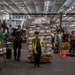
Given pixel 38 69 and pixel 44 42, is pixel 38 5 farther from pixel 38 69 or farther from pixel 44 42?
pixel 38 69

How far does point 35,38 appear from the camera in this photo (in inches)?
398

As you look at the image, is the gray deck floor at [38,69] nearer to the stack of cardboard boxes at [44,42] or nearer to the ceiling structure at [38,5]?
the stack of cardboard boxes at [44,42]

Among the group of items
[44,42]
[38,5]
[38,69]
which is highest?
[38,5]

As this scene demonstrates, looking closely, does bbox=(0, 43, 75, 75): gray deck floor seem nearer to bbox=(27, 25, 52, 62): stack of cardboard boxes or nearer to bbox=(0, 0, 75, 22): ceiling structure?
bbox=(27, 25, 52, 62): stack of cardboard boxes

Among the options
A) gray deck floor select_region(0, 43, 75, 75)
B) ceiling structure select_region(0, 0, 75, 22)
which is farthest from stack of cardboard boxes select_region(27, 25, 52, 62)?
ceiling structure select_region(0, 0, 75, 22)

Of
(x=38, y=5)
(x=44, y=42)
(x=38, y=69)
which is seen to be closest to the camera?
(x=38, y=69)

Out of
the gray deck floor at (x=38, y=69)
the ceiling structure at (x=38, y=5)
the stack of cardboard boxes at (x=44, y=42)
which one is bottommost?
the gray deck floor at (x=38, y=69)

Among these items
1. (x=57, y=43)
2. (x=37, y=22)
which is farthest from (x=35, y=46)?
(x=57, y=43)

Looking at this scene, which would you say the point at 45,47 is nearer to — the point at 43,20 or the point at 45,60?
the point at 45,60

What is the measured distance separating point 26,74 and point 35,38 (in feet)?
7.69

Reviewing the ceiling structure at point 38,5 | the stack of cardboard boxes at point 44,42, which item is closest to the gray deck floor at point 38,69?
the stack of cardboard boxes at point 44,42

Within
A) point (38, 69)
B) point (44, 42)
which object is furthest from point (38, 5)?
point (38, 69)

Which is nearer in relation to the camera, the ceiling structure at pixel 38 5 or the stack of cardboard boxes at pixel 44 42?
the stack of cardboard boxes at pixel 44 42

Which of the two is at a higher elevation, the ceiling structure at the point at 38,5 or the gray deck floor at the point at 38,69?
the ceiling structure at the point at 38,5
